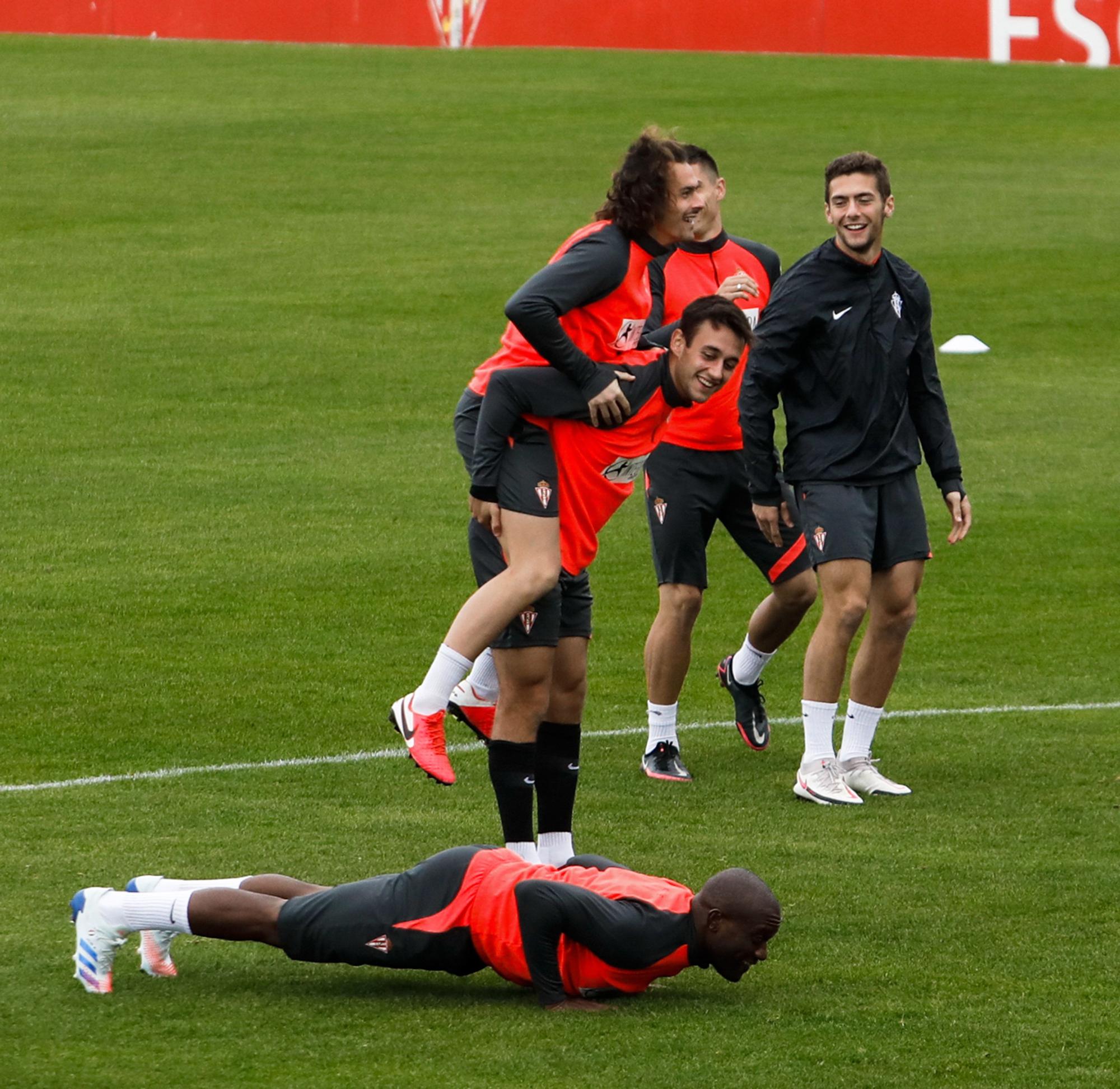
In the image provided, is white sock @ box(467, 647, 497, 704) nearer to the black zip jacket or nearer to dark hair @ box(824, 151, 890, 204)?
the black zip jacket

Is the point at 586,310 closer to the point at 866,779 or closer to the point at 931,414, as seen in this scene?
the point at 931,414

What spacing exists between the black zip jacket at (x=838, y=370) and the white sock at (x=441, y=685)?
1.81 meters

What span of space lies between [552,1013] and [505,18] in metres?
30.8

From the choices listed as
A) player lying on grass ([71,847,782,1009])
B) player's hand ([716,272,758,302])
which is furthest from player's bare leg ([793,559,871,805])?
player lying on grass ([71,847,782,1009])

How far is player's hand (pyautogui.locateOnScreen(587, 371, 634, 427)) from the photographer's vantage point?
271 inches

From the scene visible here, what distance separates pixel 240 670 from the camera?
1041 centimetres

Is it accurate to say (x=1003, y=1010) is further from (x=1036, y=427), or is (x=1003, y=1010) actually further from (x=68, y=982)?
(x=1036, y=427)

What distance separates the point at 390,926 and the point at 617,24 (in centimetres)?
3079

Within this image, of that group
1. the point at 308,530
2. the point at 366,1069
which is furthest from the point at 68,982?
the point at 308,530

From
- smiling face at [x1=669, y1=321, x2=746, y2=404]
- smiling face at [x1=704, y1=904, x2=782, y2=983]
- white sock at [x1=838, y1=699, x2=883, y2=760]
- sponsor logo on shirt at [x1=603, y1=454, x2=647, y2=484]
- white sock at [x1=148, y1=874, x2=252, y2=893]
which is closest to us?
smiling face at [x1=704, y1=904, x2=782, y2=983]

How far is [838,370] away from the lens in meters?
8.30

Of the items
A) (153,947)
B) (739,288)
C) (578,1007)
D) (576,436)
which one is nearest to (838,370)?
→ (739,288)

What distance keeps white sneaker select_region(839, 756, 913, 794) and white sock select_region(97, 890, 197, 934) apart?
3243 mm

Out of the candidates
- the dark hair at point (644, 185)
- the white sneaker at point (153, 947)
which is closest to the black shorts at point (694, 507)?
the dark hair at point (644, 185)
